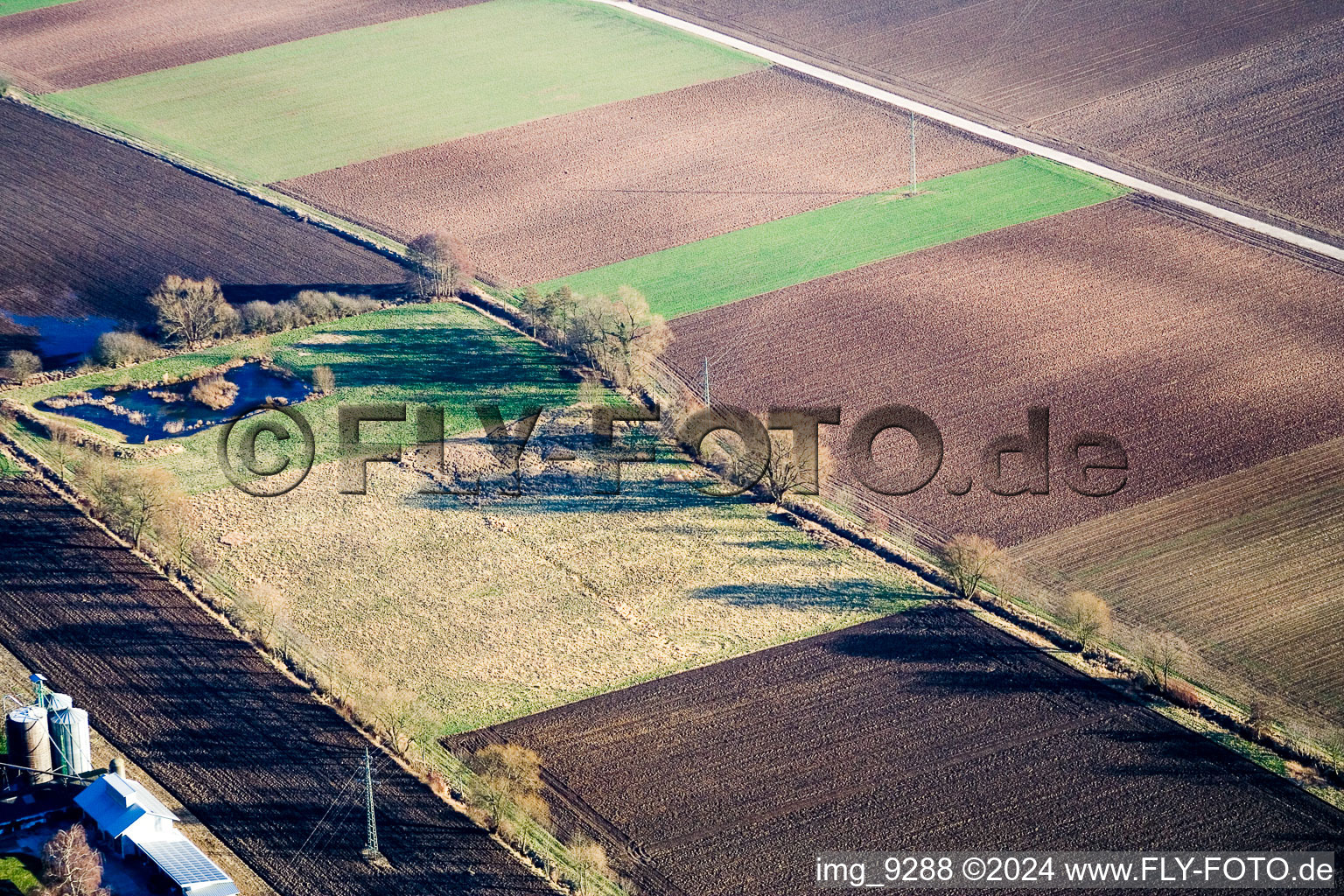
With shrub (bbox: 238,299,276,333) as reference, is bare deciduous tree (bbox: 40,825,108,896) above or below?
below

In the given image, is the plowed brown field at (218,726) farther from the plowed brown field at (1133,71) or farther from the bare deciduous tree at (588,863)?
the plowed brown field at (1133,71)

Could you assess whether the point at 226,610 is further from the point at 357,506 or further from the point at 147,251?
the point at 147,251

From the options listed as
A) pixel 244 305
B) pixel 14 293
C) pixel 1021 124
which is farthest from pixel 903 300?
pixel 14 293

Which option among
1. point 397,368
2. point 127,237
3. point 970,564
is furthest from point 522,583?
point 127,237

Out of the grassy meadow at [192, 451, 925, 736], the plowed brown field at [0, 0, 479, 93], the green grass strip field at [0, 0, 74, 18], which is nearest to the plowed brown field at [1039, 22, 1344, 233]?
the grassy meadow at [192, 451, 925, 736]

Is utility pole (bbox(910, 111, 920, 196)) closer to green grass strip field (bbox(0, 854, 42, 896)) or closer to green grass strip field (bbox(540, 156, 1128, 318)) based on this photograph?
green grass strip field (bbox(540, 156, 1128, 318))

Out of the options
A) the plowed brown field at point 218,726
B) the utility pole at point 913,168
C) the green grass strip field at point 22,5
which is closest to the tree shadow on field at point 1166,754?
the plowed brown field at point 218,726

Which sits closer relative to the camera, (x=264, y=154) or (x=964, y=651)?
(x=964, y=651)
